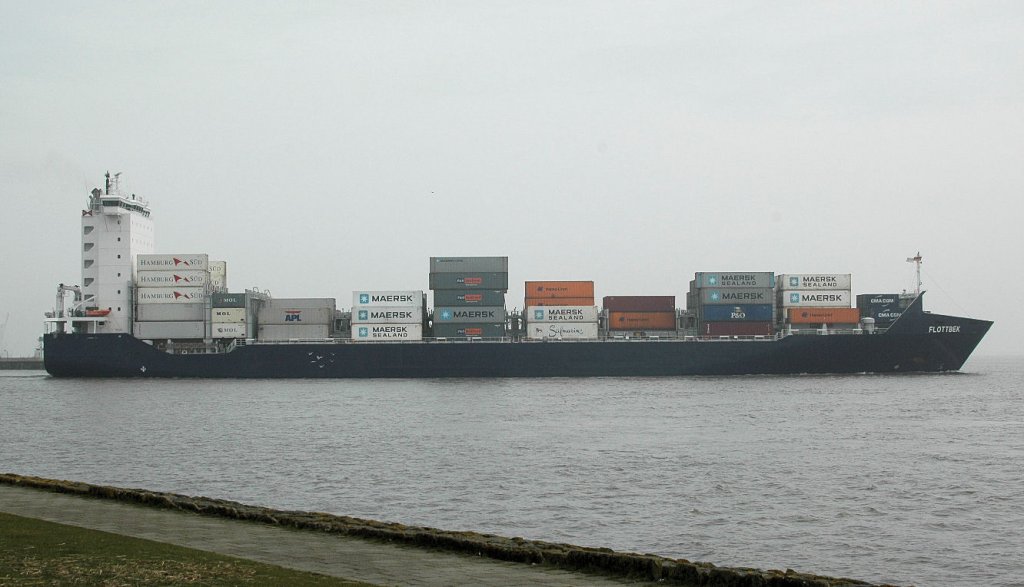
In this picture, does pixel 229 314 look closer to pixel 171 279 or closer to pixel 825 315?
pixel 171 279

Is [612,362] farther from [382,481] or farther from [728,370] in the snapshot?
[382,481]

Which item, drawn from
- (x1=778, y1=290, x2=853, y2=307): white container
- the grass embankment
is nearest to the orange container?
(x1=778, y1=290, x2=853, y2=307): white container

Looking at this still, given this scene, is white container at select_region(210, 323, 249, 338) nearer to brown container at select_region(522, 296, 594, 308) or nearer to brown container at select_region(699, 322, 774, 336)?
brown container at select_region(522, 296, 594, 308)

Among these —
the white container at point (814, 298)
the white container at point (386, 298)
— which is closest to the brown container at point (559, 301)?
the white container at point (386, 298)

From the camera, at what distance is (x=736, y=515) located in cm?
1709

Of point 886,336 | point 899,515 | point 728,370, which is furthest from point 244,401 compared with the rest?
point 886,336

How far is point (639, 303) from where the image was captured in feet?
203

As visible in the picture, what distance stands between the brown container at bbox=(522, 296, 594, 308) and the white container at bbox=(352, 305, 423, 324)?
23.9ft

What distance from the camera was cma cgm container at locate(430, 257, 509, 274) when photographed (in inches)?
2416

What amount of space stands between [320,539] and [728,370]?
168 ft

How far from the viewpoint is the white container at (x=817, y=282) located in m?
60.7

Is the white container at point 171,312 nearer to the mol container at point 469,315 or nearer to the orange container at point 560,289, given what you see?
the mol container at point 469,315

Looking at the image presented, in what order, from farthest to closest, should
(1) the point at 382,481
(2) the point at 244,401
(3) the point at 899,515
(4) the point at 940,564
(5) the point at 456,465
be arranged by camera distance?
(2) the point at 244,401, (5) the point at 456,465, (1) the point at 382,481, (3) the point at 899,515, (4) the point at 940,564

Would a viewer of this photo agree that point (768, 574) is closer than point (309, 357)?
Yes
